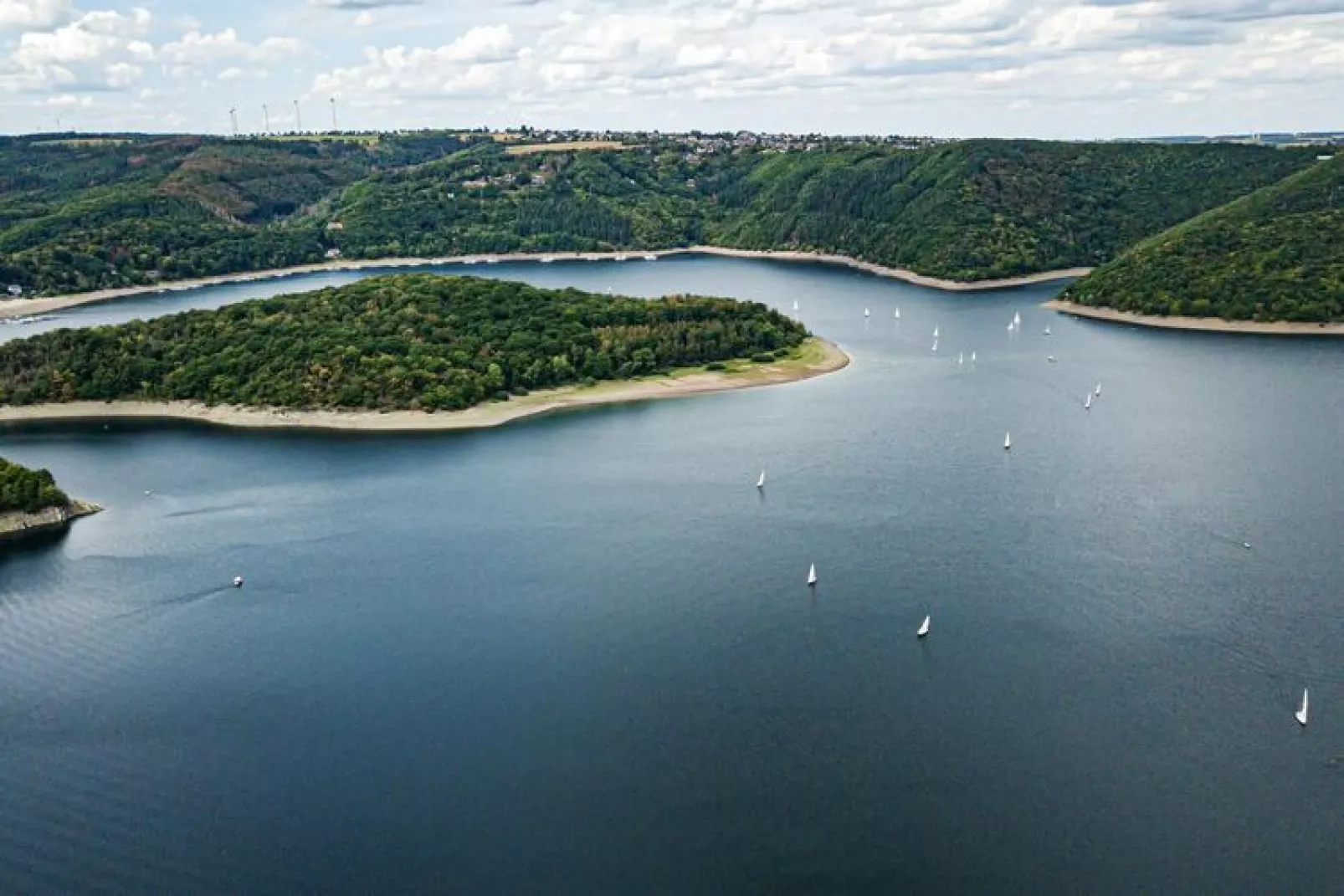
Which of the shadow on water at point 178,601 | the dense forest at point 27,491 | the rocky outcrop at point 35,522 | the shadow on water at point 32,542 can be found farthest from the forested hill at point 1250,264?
the shadow on water at point 32,542

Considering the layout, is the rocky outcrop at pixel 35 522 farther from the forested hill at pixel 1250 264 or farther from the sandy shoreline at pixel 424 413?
the forested hill at pixel 1250 264

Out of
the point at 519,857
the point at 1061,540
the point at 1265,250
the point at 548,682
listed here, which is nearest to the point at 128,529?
the point at 548,682

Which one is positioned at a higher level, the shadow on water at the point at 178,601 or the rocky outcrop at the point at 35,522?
the shadow on water at the point at 178,601

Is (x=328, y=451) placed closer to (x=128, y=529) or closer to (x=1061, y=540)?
(x=128, y=529)

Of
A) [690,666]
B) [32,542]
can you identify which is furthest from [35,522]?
[690,666]

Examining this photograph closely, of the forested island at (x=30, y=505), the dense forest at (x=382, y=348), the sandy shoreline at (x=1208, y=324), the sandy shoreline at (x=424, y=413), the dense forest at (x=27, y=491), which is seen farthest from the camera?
the sandy shoreline at (x=1208, y=324)

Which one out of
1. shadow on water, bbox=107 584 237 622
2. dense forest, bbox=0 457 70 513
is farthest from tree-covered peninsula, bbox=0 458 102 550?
shadow on water, bbox=107 584 237 622

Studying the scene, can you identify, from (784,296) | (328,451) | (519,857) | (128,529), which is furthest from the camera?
(784,296)
